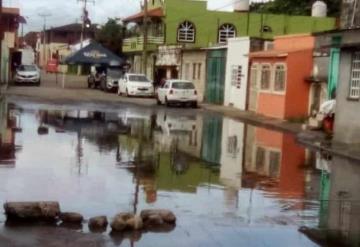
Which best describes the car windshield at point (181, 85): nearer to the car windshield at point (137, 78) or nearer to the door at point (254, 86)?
the door at point (254, 86)

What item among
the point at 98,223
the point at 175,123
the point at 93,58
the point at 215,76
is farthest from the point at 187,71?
the point at 98,223

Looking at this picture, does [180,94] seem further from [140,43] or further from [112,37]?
[112,37]

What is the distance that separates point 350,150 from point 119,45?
7399 centimetres

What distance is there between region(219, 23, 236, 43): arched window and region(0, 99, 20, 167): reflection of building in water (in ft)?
93.9

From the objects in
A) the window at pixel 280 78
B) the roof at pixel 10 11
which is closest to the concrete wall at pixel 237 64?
the window at pixel 280 78

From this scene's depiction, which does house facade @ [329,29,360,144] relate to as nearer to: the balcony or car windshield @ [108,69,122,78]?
car windshield @ [108,69,122,78]

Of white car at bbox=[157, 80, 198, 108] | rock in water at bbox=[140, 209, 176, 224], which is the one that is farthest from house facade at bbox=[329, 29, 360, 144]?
white car at bbox=[157, 80, 198, 108]

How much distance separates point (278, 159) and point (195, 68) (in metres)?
36.4

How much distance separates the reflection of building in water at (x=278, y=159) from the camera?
1639 cm

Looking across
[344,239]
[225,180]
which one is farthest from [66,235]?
[225,180]

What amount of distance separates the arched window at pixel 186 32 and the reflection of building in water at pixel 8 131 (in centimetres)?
2761

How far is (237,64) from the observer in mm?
46469

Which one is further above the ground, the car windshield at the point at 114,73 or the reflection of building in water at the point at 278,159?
the car windshield at the point at 114,73

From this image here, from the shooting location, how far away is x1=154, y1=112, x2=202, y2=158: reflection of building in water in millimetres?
22875
